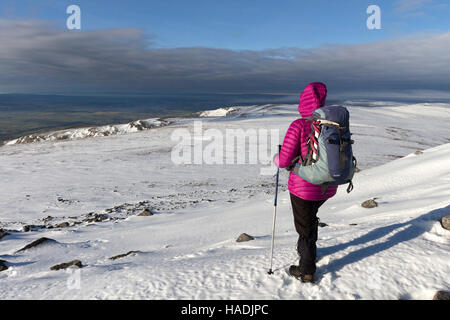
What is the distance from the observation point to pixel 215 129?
41.9 metres

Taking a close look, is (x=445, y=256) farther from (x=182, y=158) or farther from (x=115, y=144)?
(x=115, y=144)

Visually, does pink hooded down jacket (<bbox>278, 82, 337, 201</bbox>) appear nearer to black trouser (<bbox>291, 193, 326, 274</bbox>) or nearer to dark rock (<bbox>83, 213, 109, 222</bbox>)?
black trouser (<bbox>291, 193, 326, 274</bbox>)

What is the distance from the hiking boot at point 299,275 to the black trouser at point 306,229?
48 millimetres

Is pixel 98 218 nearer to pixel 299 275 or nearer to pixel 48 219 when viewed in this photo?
pixel 48 219

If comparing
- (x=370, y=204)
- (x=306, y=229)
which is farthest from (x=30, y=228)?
(x=370, y=204)

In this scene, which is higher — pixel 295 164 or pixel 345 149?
pixel 345 149

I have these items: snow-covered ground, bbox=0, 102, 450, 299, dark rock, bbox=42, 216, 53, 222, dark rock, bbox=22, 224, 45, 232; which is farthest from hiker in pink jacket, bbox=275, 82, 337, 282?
dark rock, bbox=42, 216, 53, 222

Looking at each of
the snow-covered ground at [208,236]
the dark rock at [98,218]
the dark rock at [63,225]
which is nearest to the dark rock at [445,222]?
the snow-covered ground at [208,236]

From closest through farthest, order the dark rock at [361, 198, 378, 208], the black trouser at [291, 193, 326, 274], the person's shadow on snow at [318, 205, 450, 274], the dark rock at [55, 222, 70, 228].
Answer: the black trouser at [291, 193, 326, 274] < the person's shadow on snow at [318, 205, 450, 274] < the dark rock at [361, 198, 378, 208] < the dark rock at [55, 222, 70, 228]

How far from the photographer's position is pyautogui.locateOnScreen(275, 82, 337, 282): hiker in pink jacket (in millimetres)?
3355

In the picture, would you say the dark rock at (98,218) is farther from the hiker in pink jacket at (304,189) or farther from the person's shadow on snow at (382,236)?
the hiker in pink jacket at (304,189)

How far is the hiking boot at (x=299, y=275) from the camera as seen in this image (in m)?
3.41

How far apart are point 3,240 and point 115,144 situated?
27184 mm

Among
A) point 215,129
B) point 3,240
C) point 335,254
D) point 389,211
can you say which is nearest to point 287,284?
point 335,254
